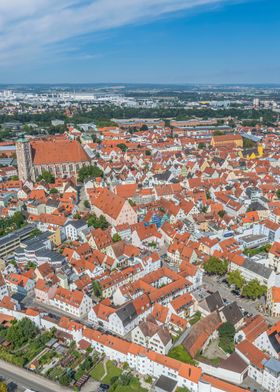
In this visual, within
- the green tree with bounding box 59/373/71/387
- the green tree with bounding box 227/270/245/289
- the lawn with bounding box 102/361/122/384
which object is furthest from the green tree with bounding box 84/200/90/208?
the green tree with bounding box 59/373/71/387

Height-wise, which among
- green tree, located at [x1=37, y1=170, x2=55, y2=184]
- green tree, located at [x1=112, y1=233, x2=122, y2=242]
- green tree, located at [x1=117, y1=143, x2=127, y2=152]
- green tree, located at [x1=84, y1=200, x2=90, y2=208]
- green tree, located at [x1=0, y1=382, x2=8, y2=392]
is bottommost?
green tree, located at [x1=0, y1=382, x2=8, y2=392]

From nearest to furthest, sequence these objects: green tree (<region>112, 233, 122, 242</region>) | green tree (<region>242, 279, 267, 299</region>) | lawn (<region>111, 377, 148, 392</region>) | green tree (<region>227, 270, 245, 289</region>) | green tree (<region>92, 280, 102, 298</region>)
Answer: lawn (<region>111, 377, 148, 392</region>), green tree (<region>242, 279, 267, 299</region>), green tree (<region>92, 280, 102, 298</region>), green tree (<region>227, 270, 245, 289</region>), green tree (<region>112, 233, 122, 242</region>)

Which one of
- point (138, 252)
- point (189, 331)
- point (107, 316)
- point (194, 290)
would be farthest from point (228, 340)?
point (138, 252)

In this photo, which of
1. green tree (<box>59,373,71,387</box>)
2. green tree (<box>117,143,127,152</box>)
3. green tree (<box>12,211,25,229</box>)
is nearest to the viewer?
green tree (<box>59,373,71,387</box>)

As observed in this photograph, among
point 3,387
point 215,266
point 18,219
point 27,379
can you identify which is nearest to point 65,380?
point 27,379

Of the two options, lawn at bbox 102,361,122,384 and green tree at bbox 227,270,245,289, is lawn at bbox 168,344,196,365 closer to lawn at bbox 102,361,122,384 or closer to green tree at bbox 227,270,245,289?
lawn at bbox 102,361,122,384

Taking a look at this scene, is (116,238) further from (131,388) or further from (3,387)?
(3,387)

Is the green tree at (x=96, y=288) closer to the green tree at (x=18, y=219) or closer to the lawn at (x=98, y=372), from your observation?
the lawn at (x=98, y=372)

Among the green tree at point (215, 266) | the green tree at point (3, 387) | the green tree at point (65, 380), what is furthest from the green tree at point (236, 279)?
the green tree at point (3, 387)
